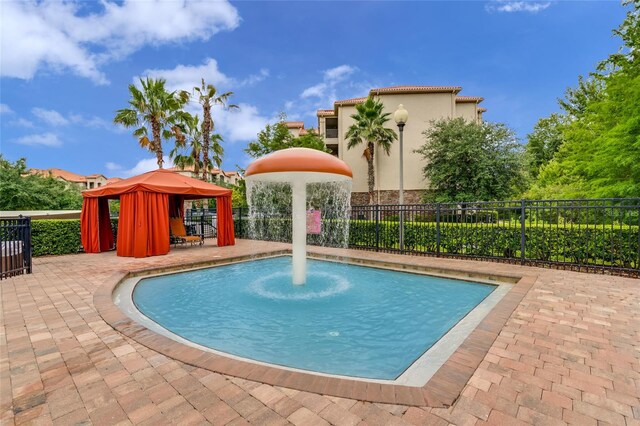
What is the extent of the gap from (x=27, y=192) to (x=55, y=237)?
22506mm

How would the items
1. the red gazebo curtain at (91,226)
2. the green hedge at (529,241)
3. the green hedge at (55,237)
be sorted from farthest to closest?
the red gazebo curtain at (91,226) → the green hedge at (55,237) → the green hedge at (529,241)

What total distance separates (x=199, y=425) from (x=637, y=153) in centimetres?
1463

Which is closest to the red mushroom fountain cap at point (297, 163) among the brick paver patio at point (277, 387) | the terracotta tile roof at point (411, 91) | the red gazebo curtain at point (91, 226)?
the brick paver patio at point (277, 387)

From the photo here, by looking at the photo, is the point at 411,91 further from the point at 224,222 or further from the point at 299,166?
the point at 299,166

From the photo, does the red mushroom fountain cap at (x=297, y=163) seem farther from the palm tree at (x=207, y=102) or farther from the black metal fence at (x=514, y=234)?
the palm tree at (x=207, y=102)

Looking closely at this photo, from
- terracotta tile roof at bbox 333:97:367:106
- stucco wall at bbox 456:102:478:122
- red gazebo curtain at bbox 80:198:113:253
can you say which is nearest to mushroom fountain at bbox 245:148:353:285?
red gazebo curtain at bbox 80:198:113:253

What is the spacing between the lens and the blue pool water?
329 centimetres

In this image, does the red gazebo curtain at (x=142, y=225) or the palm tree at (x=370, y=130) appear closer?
the red gazebo curtain at (x=142, y=225)

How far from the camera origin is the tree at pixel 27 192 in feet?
79.5

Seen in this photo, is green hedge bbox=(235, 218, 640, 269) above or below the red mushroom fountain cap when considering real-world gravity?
below

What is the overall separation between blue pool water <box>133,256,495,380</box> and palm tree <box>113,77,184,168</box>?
14.1 m

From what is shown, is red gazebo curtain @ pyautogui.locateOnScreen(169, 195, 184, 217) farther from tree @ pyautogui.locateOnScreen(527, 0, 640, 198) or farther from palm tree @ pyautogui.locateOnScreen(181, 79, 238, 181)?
tree @ pyautogui.locateOnScreen(527, 0, 640, 198)

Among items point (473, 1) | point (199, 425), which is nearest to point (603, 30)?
point (473, 1)

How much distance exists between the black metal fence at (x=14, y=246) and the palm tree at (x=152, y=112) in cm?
1234
